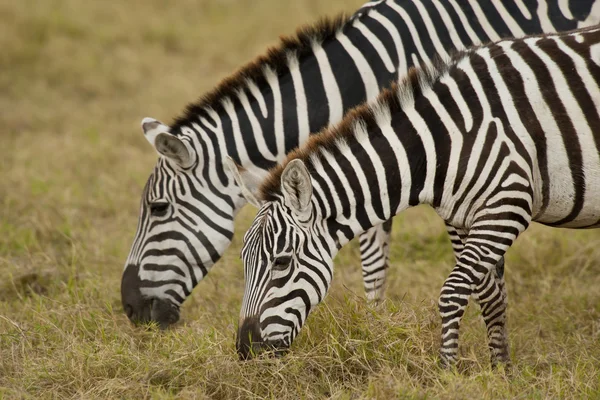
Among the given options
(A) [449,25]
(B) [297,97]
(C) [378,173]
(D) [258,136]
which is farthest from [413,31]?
(C) [378,173]

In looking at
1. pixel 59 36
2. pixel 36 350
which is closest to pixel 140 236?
pixel 36 350

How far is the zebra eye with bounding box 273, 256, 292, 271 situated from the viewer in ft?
14.8

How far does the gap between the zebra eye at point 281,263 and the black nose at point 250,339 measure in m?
0.32

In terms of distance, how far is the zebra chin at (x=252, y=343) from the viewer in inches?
176

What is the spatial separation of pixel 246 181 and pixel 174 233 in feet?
3.18

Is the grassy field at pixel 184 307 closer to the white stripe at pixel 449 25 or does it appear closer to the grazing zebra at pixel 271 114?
the grazing zebra at pixel 271 114

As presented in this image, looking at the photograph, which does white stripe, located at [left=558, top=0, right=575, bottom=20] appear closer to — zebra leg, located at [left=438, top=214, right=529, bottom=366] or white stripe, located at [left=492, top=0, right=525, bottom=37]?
white stripe, located at [left=492, top=0, right=525, bottom=37]

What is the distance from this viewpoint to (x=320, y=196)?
4613mm

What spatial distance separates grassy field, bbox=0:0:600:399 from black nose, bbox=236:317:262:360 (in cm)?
10

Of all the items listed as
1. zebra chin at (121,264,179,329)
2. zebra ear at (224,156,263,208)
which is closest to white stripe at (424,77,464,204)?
zebra ear at (224,156,263,208)

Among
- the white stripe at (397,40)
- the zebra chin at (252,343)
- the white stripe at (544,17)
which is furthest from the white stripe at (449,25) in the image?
the zebra chin at (252,343)

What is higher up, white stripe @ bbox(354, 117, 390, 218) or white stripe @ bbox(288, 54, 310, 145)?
white stripe @ bbox(288, 54, 310, 145)

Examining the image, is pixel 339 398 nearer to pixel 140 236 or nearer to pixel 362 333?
pixel 362 333

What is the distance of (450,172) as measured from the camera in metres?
4.60
